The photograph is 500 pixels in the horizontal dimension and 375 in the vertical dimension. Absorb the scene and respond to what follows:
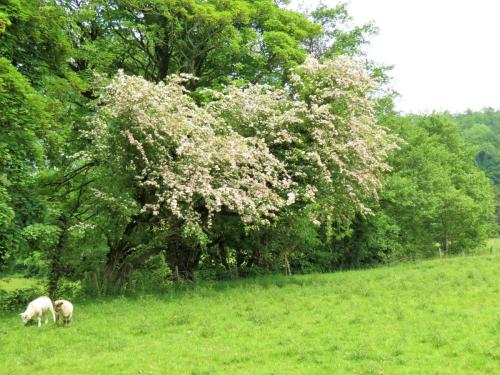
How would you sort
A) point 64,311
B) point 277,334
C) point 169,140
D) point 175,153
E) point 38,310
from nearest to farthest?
point 277,334, point 64,311, point 38,310, point 169,140, point 175,153

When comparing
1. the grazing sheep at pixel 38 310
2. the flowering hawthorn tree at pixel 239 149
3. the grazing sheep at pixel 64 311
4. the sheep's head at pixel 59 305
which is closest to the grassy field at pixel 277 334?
the grazing sheep at pixel 64 311

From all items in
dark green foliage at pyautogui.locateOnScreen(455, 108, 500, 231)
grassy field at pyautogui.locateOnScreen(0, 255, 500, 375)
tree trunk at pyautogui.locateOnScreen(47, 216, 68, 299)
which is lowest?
grassy field at pyautogui.locateOnScreen(0, 255, 500, 375)

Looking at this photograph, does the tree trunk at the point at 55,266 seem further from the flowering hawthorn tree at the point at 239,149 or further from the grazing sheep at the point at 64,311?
the grazing sheep at the point at 64,311

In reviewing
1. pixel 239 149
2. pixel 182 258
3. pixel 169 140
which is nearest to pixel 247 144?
pixel 239 149

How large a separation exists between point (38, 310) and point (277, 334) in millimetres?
7809

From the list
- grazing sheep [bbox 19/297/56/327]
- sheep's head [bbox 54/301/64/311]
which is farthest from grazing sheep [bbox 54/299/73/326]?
grazing sheep [bbox 19/297/56/327]

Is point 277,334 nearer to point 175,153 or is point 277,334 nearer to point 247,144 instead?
point 175,153

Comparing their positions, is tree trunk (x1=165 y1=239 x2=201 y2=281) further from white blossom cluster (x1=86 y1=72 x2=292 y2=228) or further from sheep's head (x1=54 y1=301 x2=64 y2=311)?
sheep's head (x1=54 y1=301 x2=64 y2=311)

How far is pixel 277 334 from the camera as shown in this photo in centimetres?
1339

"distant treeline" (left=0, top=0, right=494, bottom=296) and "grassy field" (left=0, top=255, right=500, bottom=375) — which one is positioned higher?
"distant treeline" (left=0, top=0, right=494, bottom=296)

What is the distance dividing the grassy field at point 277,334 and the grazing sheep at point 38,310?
0.51 m

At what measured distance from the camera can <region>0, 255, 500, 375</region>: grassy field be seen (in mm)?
10750

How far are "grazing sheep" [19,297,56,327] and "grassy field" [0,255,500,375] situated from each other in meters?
0.51

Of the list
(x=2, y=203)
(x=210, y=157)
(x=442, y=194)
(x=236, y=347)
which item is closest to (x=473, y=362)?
(x=236, y=347)
